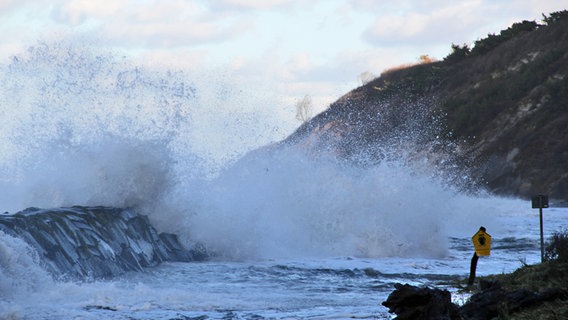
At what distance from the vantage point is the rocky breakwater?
14977 mm

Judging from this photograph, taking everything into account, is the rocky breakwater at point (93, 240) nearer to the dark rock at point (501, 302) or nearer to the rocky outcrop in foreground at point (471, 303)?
the rocky outcrop in foreground at point (471, 303)

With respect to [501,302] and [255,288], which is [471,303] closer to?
[501,302]

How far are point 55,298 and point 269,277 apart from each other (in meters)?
5.02

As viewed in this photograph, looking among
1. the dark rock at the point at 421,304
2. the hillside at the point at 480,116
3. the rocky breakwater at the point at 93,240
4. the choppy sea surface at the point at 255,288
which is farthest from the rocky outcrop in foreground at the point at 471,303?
the hillside at the point at 480,116

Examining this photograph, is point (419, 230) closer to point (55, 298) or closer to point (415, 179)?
point (415, 179)

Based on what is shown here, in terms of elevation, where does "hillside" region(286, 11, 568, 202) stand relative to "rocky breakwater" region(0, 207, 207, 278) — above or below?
above

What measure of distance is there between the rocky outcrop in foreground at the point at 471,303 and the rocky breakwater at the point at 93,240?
20.5 feet

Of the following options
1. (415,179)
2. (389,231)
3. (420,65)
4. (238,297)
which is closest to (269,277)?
(238,297)

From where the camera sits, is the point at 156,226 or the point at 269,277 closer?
the point at 269,277

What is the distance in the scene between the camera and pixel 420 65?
259 ft

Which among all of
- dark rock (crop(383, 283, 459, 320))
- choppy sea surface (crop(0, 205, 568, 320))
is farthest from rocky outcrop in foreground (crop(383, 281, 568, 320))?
choppy sea surface (crop(0, 205, 568, 320))

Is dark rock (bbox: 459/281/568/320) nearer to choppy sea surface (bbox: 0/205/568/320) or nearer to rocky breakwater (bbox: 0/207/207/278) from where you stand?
choppy sea surface (bbox: 0/205/568/320)

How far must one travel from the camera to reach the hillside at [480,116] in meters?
50.1

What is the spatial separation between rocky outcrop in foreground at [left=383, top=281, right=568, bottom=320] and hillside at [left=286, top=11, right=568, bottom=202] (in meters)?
29.3
